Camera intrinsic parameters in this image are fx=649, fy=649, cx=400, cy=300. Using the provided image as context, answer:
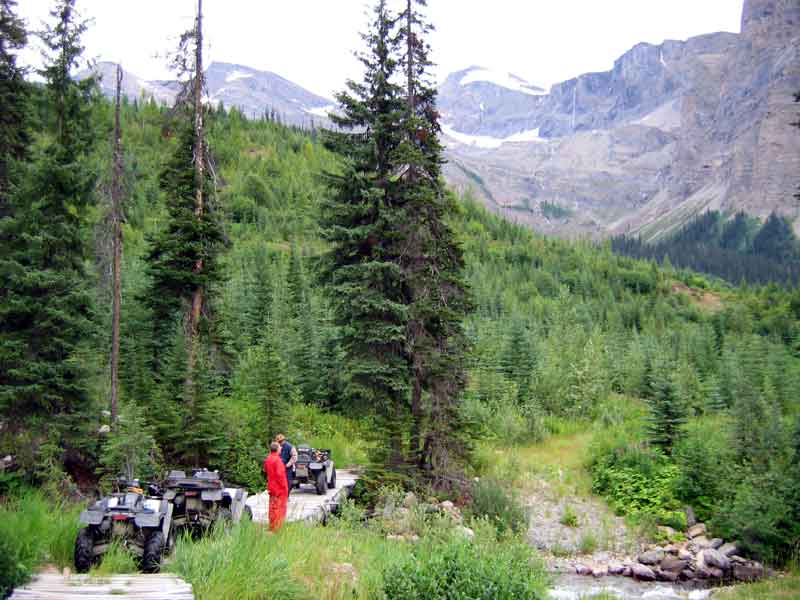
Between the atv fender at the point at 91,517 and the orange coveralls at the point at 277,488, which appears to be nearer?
the atv fender at the point at 91,517

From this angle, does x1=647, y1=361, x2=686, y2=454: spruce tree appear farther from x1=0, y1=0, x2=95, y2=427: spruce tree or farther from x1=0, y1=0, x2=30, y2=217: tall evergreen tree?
x1=0, y1=0, x2=30, y2=217: tall evergreen tree

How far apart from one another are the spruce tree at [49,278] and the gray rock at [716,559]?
16592mm

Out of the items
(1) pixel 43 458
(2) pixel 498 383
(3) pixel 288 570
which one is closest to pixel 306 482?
(1) pixel 43 458

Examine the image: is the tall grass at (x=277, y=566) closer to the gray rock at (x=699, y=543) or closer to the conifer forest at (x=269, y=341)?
the conifer forest at (x=269, y=341)

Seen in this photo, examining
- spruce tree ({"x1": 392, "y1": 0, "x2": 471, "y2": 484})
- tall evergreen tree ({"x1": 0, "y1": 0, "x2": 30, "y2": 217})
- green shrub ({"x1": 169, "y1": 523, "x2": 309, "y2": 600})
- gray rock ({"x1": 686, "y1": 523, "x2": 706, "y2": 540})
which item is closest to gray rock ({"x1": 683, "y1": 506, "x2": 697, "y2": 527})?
gray rock ({"x1": 686, "y1": 523, "x2": 706, "y2": 540})

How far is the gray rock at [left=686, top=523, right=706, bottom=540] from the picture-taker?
18.1m

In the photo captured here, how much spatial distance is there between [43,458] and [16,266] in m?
5.01

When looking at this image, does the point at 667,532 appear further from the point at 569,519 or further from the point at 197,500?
the point at 197,500

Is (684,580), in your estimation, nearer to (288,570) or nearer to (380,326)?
(380,326)

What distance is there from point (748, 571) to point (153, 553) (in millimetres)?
14225

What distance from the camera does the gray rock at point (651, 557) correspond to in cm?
1670

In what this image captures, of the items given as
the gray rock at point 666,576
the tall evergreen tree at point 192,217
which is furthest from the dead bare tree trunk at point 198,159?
the gray rock at point 666,576

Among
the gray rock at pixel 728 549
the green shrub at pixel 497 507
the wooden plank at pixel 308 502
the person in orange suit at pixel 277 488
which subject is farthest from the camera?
the gray rock at pixel 728 549

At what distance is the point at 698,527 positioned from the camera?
1841cm
